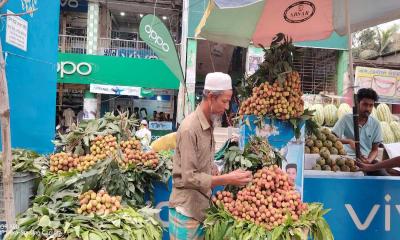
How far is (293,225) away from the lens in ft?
8.36

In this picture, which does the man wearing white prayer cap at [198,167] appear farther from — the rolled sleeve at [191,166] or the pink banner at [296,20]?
the pink banner at [296,20]

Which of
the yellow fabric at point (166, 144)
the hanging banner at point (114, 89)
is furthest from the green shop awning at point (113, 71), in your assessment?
the yellow fabric at point (166, 144)

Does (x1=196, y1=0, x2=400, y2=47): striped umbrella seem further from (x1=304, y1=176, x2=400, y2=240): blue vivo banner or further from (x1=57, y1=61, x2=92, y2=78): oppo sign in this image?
(x1=57, y1=61, x2=92, y2=78): oppo sign

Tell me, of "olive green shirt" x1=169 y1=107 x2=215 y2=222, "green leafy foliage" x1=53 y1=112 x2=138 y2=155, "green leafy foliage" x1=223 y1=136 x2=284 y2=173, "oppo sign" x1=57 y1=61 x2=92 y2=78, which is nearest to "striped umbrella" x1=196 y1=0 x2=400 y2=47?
"green leafy foliage" x1=53 y1=112 x2=138 y2=155

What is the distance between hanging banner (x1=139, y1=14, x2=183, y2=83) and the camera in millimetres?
7063

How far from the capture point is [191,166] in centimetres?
249

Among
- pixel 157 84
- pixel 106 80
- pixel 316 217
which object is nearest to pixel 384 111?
pixel 316 217

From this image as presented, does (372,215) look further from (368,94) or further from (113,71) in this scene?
(113,71)

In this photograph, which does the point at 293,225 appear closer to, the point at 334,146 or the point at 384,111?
the point at 334,146

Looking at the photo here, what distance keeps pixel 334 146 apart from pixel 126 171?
276 cm

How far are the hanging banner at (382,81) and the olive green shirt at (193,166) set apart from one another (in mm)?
7194

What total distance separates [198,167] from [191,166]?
Answer: 0.30 ft

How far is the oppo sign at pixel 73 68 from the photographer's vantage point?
1489 cm

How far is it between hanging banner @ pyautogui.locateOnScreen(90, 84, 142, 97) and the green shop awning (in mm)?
171
